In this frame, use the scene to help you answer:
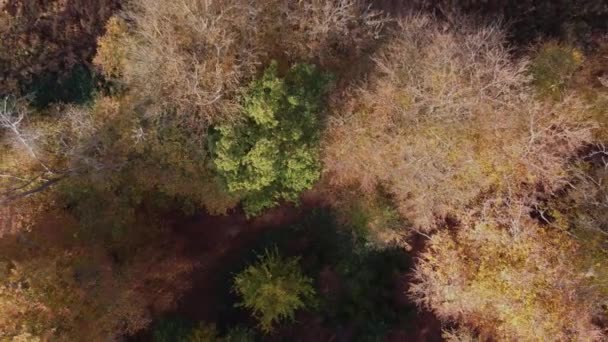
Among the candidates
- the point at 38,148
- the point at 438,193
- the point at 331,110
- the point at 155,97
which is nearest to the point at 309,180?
the point at 331,110

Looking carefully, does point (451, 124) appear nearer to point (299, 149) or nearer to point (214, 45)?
point (299, 149)

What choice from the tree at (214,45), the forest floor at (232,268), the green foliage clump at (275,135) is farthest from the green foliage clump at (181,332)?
the tree at (214,45)

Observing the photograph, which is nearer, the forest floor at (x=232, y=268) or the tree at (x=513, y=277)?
the tree at (x=513, y=277)

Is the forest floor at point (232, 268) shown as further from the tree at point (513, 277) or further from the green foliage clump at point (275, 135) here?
the green foliage clump at point (275, 135)

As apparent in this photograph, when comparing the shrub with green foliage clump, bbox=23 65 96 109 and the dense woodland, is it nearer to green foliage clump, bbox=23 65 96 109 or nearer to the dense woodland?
the dense woodland

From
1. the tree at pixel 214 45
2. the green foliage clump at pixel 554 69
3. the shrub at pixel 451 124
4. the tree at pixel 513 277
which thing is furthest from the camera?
the green foliage clump at pixel 554 69

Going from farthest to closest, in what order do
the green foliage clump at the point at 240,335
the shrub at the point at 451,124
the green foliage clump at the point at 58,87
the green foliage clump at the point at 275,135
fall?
the green foliage clump at the point at 58,87 < the green foliage clump at the point at 240,335 < the shrub at the point at 451,124 < the green foliage clump at the point at 275,135

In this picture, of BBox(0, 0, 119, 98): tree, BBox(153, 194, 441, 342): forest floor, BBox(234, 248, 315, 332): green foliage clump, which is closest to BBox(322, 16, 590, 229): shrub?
BBox(153, 194, 441, 342): forest floor
